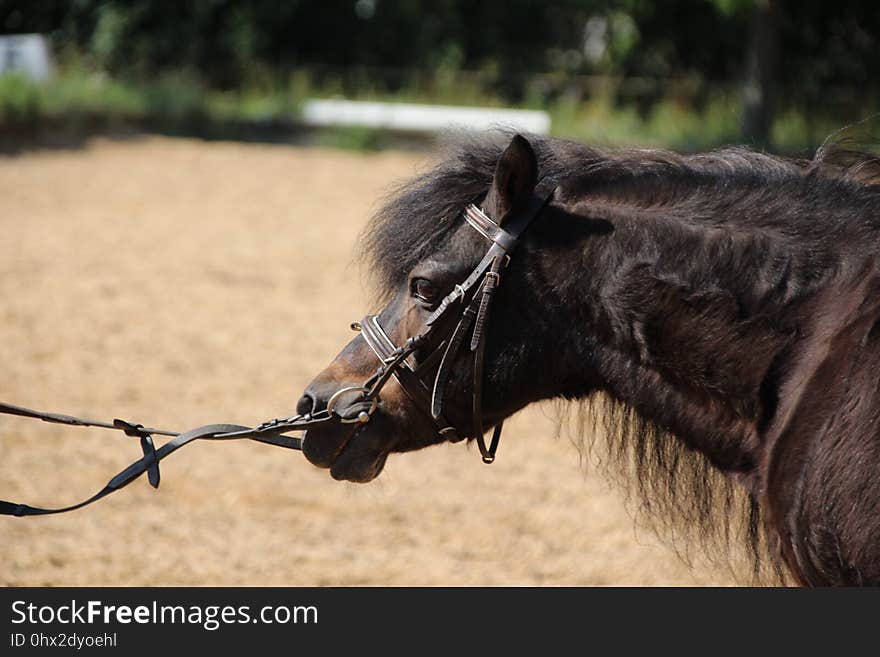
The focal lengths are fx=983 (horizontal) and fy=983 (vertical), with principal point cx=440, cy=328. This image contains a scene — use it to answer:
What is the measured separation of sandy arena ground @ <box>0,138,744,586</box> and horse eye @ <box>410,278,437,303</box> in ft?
3.35

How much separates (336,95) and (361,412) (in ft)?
72.1

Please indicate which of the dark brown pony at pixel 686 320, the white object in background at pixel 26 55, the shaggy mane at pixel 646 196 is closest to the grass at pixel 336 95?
the white object in background at pixel 26 55

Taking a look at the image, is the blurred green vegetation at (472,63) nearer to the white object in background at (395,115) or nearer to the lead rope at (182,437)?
the white object in background at (395,115)

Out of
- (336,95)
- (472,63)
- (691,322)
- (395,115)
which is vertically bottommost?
(691,322)

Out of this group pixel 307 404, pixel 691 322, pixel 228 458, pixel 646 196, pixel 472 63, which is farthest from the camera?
pixel 472 63

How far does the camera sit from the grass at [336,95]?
61.2ft

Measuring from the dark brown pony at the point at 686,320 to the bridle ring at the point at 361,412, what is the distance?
0.12ft

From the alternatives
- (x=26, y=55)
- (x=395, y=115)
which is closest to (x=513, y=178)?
(x=395, y=115)

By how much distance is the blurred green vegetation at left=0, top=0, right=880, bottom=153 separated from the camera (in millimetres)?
19438

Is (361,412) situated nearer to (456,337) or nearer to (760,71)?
(456,337)

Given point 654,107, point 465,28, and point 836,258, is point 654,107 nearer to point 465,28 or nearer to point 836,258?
point 465,28

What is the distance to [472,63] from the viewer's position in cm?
2603

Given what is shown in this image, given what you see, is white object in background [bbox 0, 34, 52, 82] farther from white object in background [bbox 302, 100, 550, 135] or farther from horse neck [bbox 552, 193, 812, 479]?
horse neck [bbox 552, 193, 812, 479]
